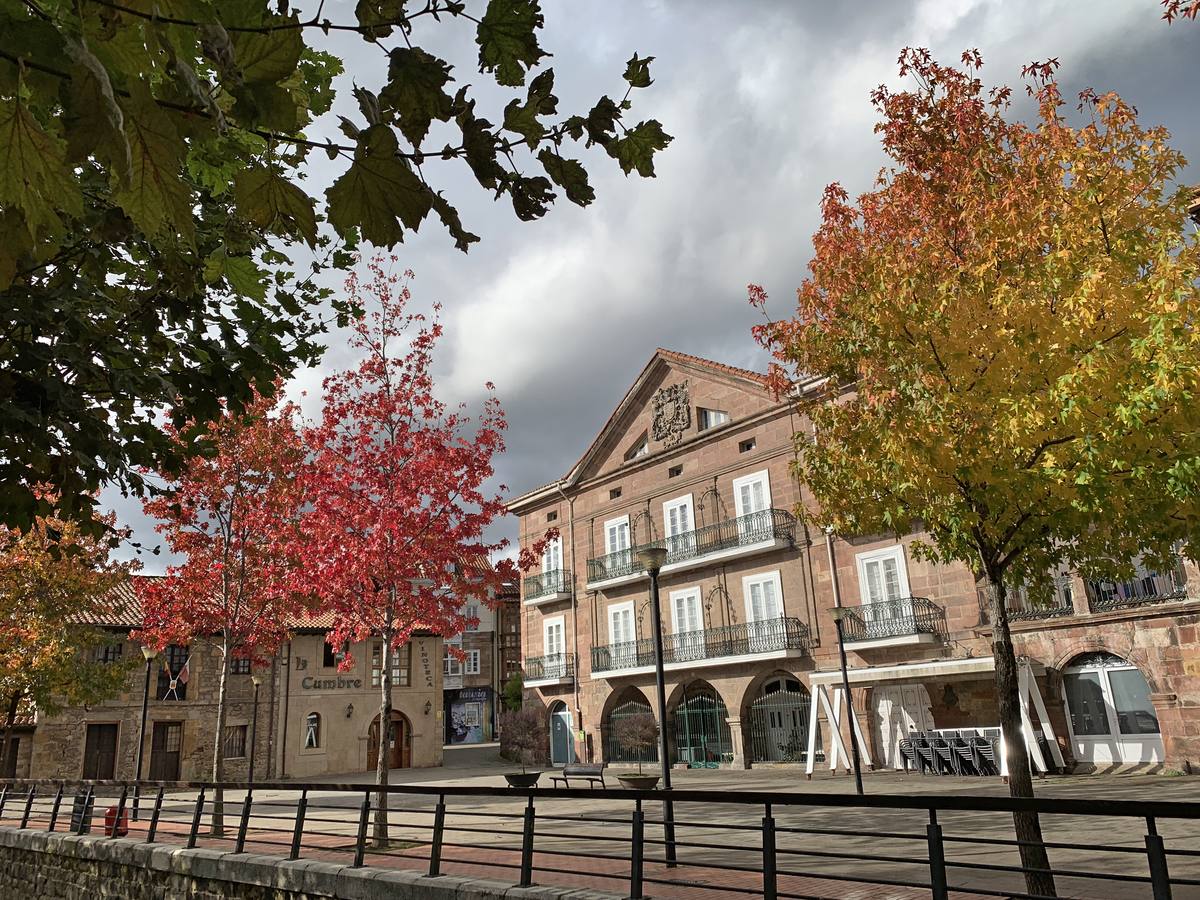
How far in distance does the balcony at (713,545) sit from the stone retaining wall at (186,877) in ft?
48.6

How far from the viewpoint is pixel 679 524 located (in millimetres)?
28250

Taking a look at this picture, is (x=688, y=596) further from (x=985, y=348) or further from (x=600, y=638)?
(x=985, y=348)

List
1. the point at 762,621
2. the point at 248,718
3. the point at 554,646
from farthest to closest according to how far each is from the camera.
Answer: the point at 554,646 < the point at 248,718 < the point at 762,621

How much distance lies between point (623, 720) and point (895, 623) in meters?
11.5

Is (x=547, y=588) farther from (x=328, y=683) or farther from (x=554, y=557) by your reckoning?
(x=328, y=683)

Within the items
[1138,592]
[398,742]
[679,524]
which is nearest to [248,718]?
[398,742]

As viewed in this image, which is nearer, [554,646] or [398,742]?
[554,646]

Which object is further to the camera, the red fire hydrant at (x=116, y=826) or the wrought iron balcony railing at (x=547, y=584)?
the wrought iron balcony railing at (x=547, y=584)

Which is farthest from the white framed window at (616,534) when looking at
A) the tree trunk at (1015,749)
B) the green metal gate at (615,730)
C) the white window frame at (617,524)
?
the tree trunk at (1015,749)

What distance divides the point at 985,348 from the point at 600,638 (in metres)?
23.5

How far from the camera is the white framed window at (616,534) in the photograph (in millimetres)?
30219

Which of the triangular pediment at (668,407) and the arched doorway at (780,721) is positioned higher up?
the triangular pediment at (668,407)

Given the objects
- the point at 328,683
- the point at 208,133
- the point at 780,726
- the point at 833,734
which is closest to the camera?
the point at 208,133

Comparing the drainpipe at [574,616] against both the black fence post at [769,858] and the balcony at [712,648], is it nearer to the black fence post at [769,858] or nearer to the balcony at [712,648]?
the balcony at [712,648]
